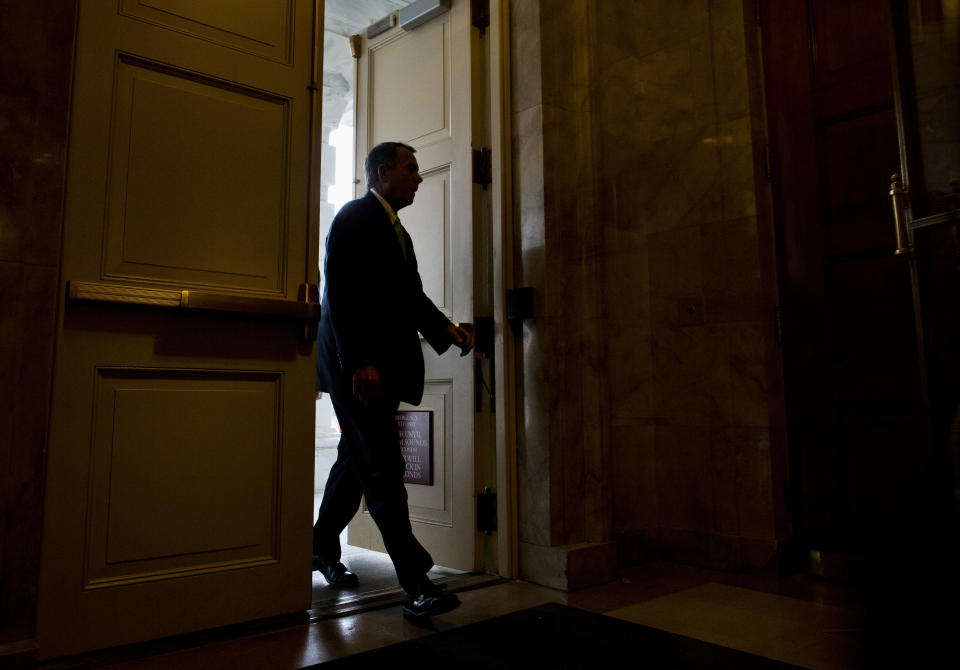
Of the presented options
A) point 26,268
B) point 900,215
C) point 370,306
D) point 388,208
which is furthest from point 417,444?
point 900,215

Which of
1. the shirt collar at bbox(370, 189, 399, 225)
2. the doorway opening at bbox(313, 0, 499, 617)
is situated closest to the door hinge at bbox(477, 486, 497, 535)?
the doorway opening at bbox(313, 0, 499, 617)

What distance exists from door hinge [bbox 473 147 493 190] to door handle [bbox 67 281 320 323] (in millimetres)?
1022

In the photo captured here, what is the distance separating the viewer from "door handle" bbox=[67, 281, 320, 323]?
1.79m

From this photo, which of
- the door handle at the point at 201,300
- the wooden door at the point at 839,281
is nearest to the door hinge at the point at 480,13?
the wooden door at the point at 839,281

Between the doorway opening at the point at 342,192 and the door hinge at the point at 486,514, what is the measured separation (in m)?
0.18

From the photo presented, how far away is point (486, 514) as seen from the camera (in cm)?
277

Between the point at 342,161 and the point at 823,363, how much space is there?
22.2 feet

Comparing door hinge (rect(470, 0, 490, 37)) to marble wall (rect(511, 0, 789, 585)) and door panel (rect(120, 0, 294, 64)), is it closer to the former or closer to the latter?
marble wall (rect(511, 0, 789, 585))

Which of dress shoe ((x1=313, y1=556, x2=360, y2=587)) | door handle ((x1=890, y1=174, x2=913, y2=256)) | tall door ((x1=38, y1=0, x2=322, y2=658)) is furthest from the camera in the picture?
dress shoe ((x1=313, y1=556, x2=360, y2=587))

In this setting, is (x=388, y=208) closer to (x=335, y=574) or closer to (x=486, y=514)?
(x=486, y=514)

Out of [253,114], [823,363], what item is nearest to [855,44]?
[823,363]

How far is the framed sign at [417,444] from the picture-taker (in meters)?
2.99

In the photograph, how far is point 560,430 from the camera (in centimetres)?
267

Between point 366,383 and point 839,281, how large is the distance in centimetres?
185
